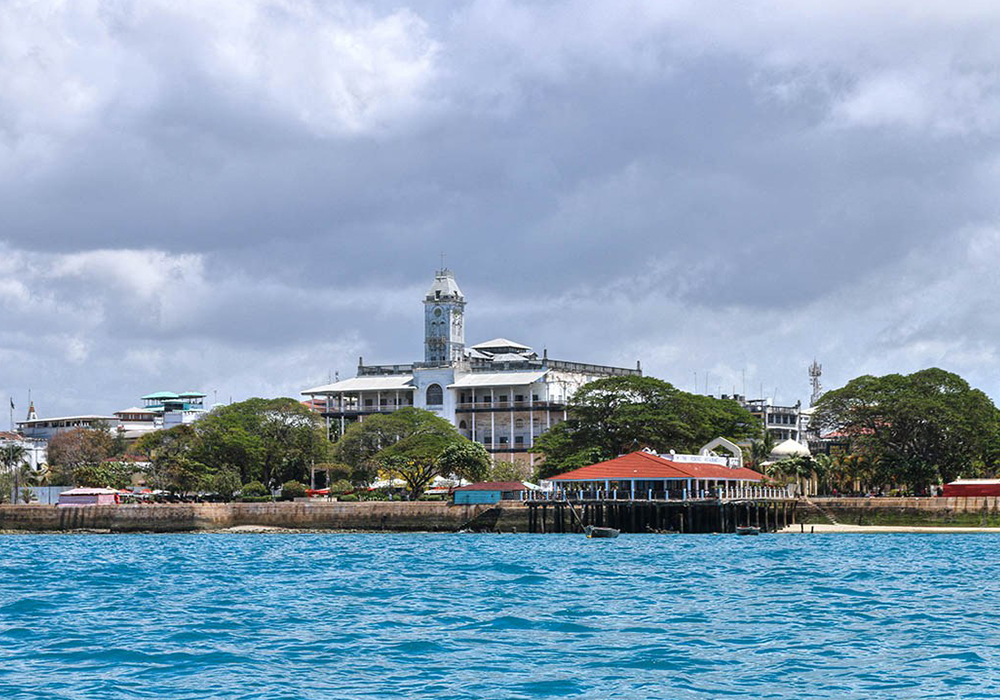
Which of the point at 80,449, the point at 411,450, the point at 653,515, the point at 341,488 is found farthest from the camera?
the point at 80,449

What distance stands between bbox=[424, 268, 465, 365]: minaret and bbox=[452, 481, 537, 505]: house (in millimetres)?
64227

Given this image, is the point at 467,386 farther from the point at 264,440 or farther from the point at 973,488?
the point at 973,488

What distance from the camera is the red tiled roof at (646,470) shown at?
103m

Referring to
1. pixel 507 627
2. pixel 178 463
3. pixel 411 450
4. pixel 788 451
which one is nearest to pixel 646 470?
pixel 411 450

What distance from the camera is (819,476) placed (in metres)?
134

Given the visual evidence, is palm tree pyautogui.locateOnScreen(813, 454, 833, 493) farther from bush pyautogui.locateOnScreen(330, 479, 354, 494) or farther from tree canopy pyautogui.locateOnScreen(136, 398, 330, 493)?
tree canopy pyautogui.locateOnScreen(136, 398, 330, 493)

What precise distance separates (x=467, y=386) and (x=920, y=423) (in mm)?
60824

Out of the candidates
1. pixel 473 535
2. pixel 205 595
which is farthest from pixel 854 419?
pixel 205 595

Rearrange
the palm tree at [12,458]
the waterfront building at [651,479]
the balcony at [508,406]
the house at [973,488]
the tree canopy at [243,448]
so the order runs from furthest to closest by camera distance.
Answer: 1. the balcony at [508,406]
2. the palm tree at [12,458]
3. the tree canopy at [243,448]
4. the house at [973,488]
5. the waterfront building at [651,479]

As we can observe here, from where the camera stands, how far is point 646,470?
104 m

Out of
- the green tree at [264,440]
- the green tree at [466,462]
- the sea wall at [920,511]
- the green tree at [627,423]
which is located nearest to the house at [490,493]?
the green tree at [466,462]

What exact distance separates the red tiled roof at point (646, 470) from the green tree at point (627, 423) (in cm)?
1814

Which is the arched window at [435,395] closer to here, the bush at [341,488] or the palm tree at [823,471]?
the bush at [341,488]

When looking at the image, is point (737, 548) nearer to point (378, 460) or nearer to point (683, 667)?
point (683, 667)
